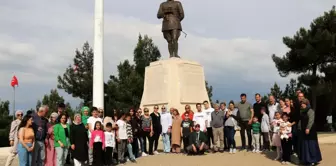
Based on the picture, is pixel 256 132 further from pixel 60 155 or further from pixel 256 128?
pixel 60 155

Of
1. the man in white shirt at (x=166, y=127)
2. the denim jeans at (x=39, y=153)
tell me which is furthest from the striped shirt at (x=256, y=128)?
the denim jeans at (x=39, y=153)

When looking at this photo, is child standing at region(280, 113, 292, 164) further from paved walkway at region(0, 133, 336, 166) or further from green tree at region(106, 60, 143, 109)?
green tree at region(106, 60, 143, 109)

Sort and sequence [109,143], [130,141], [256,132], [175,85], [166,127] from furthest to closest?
[175,85]
[166,127]
[256,132]
[130,141]
[109,143]

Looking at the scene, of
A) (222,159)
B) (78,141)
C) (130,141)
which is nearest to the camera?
(78,141)

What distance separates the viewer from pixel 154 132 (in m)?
11.2

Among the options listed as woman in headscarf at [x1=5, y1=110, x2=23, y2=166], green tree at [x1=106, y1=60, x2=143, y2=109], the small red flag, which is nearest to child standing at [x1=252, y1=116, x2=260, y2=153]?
woman in headscarf at [x1=5, y1=110, x2=23, y2=166]

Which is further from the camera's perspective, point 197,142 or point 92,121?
point 197,142

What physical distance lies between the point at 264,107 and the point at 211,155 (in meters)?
1.87

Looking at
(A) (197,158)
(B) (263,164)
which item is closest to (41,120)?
(A) (197,158)

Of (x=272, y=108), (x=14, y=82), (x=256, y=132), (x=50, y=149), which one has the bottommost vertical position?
(x=50, y=149)

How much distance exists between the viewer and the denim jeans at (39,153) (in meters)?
8.32

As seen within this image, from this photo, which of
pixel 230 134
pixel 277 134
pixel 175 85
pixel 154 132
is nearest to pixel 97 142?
pixel 154 132

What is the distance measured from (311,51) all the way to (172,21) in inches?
486

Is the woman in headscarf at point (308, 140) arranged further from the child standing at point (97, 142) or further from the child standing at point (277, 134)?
the child standing at point (97, 142)
